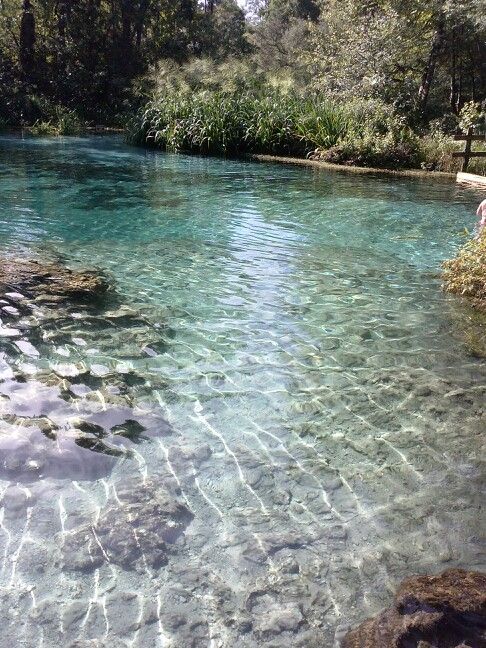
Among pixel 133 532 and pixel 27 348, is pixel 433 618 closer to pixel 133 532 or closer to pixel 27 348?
pixel 133 532

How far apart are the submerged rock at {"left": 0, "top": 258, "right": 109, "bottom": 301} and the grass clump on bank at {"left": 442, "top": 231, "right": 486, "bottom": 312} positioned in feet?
13.3

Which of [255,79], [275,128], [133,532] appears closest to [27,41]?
[255,79]

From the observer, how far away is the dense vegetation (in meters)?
19.4

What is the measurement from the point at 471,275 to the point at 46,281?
4.84 m

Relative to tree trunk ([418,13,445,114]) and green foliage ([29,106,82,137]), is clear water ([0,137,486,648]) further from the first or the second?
green foliage ([29,106,82,137])

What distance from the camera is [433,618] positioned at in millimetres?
2102

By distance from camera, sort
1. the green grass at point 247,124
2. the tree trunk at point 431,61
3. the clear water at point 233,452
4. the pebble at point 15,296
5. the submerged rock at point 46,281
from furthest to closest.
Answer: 1. the tree trunk at point 431,61
2. the green grass at point 247,124
3. the submerged rock at point 46,281
4. the pebble at point 15,296
5. the clear water at point 233,452

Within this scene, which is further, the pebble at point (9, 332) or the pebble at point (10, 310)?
the pebble at point (10, 310)

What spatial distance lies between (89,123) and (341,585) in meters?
31.7

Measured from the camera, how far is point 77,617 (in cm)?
241

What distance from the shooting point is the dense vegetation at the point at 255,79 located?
764 inches

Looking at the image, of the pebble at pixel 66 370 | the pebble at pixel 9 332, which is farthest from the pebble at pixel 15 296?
the pebble at pixel 66 370

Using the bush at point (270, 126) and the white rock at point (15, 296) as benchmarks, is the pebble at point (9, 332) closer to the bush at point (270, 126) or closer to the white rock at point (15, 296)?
the white rock at point (15, 296)

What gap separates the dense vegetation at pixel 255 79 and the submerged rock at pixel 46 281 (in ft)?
43.3
